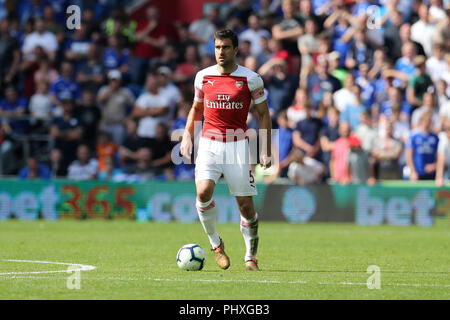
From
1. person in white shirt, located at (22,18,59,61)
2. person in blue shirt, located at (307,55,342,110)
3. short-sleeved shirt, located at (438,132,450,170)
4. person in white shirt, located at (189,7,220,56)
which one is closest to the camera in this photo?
short-sleeved shirt, located at (438,132,450,170)

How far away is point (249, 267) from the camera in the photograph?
35.2ft

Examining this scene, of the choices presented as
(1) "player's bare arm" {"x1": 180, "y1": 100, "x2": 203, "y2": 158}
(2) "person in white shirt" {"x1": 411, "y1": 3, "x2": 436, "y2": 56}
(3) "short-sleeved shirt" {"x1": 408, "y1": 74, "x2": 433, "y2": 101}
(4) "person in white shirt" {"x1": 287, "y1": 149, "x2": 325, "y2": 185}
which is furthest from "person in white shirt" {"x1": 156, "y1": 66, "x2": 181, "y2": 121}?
(1) "player's bare arm" {"x1": 180, "y1": 100, "x2": 203, "y2": 158}

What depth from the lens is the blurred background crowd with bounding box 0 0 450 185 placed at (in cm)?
2011

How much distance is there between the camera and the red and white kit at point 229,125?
34.5 ft

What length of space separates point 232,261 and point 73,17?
13343 mm

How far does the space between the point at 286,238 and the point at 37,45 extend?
10.00m

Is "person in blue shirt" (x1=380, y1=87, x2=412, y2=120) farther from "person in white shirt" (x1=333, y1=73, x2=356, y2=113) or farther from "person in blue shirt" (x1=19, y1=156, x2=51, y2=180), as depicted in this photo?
"person in blue shirt" (x1=19, y1=156, x2=51, y2=180)

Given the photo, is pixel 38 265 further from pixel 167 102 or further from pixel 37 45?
pixel 37 45

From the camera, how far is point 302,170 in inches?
786

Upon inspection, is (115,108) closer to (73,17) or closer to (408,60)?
(73,17)

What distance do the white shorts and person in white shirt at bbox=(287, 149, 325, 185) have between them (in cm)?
939

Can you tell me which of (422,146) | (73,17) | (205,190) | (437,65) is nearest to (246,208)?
(205,190)

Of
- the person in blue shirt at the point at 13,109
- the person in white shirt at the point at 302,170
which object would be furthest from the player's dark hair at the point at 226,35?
the person in blue shirt at the point at 13,109
